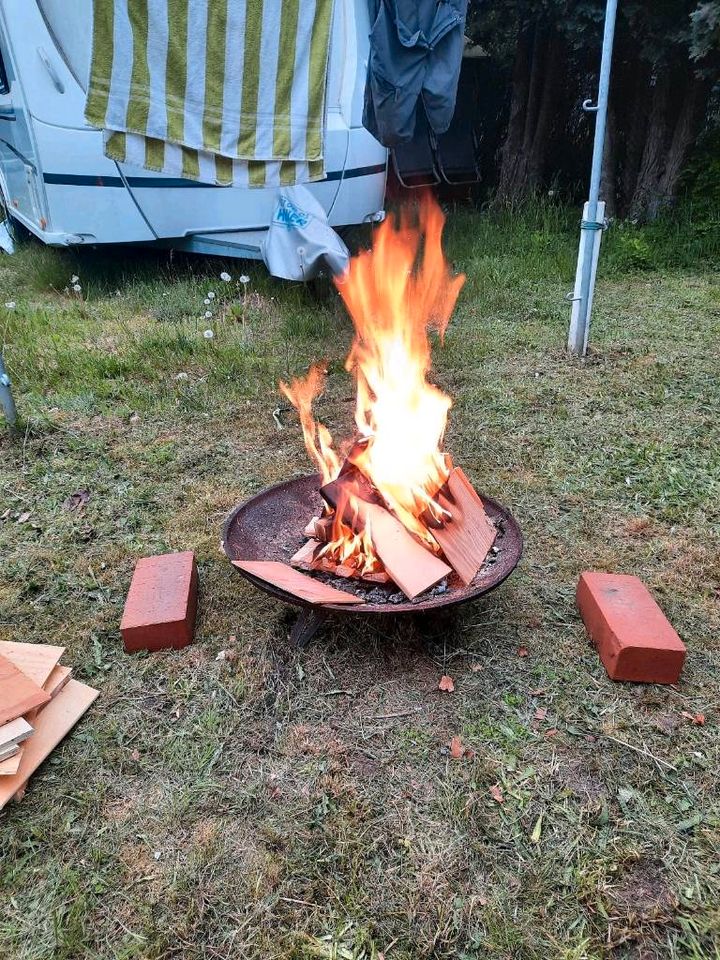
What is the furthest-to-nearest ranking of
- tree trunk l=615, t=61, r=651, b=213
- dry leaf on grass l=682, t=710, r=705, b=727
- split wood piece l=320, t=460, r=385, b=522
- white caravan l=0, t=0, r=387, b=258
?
tree trunk l=615, t=61, r=651, b=213, white caravan l=0, t=0, r=387, b=258, split wood piece l=320, t=460, r=385, b=522, dry leaf on grass l=682, t=710, r=705, b=727

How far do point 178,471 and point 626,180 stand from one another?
23.2 ft

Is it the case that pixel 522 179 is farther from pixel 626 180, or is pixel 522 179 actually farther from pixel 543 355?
pixel 543 355

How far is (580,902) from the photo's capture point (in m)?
1.68

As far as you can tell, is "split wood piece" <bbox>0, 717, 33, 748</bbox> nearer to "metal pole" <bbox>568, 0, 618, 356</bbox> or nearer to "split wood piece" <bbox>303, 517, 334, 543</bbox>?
"split wood piece" <bbox>303, 517, 334, 543</bbox>

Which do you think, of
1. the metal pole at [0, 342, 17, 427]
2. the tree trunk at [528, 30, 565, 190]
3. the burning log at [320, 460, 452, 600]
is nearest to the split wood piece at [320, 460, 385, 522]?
the burning log at [320, 460, 452, 600]

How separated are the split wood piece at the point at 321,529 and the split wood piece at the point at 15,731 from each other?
1.15 meters

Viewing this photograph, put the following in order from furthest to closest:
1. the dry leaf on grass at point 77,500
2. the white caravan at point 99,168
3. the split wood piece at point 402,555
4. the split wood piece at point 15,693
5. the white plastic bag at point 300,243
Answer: the white plastic bag at point 300,243 < the white caravan at point 99,168 < the dry leaf on grass at point 77,500 < the split wood piece at point 402,555 < the split wood piece at point 15,693

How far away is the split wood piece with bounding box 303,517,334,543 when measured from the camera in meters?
2.62

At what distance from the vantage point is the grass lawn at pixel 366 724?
1.67m

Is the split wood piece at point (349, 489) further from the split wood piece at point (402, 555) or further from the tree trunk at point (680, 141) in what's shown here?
the tree trunk at point (680, 141)

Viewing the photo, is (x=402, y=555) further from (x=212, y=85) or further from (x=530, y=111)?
(x=530, y=111)

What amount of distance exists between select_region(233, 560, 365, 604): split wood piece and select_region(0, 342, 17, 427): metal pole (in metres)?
2.14

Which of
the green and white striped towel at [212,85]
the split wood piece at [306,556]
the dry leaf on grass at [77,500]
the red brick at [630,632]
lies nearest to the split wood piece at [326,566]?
the split wood piece at [306,556]

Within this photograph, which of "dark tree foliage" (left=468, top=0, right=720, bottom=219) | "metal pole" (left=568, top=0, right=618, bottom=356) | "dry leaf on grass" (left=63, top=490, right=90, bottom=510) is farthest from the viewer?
"dark tree foliage" (left=468, top=0, right=720, bottom=219)
